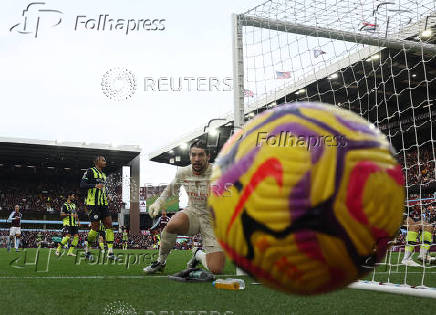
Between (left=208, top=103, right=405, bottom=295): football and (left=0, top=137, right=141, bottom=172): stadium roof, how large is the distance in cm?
3007

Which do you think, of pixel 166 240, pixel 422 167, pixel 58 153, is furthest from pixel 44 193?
pixel 166 240

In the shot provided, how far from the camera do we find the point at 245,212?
64.3 inches

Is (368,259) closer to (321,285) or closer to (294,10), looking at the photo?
(321,285)

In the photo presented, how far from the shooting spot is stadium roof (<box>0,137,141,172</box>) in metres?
30.0

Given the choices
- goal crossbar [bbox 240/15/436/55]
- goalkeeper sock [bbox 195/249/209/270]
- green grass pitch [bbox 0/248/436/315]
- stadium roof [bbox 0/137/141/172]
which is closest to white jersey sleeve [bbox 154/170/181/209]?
goalkeeper sock [bbox 195/249/209/270]

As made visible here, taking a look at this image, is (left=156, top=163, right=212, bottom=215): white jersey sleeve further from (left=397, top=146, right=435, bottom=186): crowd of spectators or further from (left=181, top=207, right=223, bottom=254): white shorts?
(left=397, top=146, right=435, bottom=186): crowd of spectators

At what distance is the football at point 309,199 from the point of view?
5.01ft

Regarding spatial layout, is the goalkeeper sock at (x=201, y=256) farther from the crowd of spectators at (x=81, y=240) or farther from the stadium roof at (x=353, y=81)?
the crowd of spectators at (x=81, y=240)

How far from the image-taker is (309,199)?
4.95 ft

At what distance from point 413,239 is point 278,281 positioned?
9.33m

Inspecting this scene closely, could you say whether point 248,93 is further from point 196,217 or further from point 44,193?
point 44,193

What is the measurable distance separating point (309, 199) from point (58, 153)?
3278cm

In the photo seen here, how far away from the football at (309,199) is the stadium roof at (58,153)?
30.1 metres
